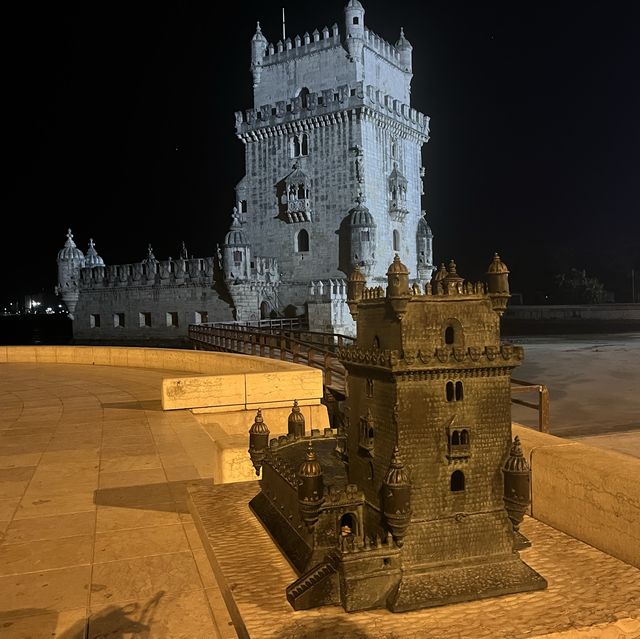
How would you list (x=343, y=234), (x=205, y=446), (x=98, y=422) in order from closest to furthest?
(x=205, y=446) < (x=98, y=422) < (x=343, y=234)

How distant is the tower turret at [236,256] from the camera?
126 feet

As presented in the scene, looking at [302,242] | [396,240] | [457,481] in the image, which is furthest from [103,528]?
[396,240]

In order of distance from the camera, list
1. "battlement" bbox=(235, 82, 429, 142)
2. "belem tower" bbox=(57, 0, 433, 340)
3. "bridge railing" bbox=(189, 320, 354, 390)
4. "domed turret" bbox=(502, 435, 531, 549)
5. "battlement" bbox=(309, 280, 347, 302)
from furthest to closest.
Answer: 1. "belem tower" bbox=(57, 0, 433, 340)
2. "battlement" bbox=(235, 82, 429, 142)
3. "battlement" bbox=(309, 280, 347, 302)
4. "bridge railing" bbox=(189, 320, 354, 390)
5. "domed turret" bbox=(502, 435, 531, 549)

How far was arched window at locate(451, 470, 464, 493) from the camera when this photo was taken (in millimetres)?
3443

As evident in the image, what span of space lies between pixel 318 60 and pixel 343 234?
38.2 ft

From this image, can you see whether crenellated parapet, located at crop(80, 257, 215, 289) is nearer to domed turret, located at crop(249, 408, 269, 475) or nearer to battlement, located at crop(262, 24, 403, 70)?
battlement, located at crop(262, 24, 403, 70)

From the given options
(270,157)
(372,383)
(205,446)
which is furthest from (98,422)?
(270,157)

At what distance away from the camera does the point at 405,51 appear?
44.5 meters

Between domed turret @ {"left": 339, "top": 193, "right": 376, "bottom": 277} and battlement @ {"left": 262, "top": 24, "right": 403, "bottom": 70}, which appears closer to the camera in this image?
domed turret @ {"left": 339, "top": 193, "right": 376, "bottom": 277}

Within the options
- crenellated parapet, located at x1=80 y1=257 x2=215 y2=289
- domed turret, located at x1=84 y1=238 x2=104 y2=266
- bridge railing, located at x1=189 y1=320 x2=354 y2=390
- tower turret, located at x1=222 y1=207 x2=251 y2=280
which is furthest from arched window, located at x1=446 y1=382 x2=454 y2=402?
domed turret, located at x1=84 y1=238 x2=104 y2=266

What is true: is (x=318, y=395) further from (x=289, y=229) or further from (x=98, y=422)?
(x=289, y=229)

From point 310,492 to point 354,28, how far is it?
131ft

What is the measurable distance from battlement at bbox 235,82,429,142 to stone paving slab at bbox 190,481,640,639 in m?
36.7

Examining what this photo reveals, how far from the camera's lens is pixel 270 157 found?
136 ft
